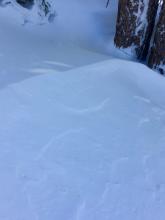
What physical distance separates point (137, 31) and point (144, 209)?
7.50ft

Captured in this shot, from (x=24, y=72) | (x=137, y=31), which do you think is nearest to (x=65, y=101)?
(x=24, y=72)

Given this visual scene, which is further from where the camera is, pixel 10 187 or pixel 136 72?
pixel 136 72

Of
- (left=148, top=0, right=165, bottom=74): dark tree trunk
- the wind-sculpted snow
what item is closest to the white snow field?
the wind-sculpted snow

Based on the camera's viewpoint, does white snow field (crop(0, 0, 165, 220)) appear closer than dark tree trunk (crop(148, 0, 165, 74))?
Yes

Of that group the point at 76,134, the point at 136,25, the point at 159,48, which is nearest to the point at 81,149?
the point at 76,134

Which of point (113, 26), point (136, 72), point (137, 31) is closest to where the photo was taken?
point (136, 72)

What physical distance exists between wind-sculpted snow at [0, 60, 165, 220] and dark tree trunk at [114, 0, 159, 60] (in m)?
0.86

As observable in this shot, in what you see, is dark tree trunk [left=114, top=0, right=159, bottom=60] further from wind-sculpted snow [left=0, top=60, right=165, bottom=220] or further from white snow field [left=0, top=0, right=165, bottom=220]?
wind-sculpted snow [left=0, top=60, right=165, bottom=220]

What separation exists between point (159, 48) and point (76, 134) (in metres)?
1.72

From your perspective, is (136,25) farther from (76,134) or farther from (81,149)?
(81,149)

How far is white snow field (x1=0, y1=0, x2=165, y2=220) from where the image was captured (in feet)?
5.88

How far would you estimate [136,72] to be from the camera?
3289mm

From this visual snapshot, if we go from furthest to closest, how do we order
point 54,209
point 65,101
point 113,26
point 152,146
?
1. point 113,26
2. point 65,101
3. point 152,146
4. point 54,209

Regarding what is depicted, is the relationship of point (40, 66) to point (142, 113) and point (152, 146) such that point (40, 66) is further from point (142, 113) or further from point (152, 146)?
point (152, 146)
